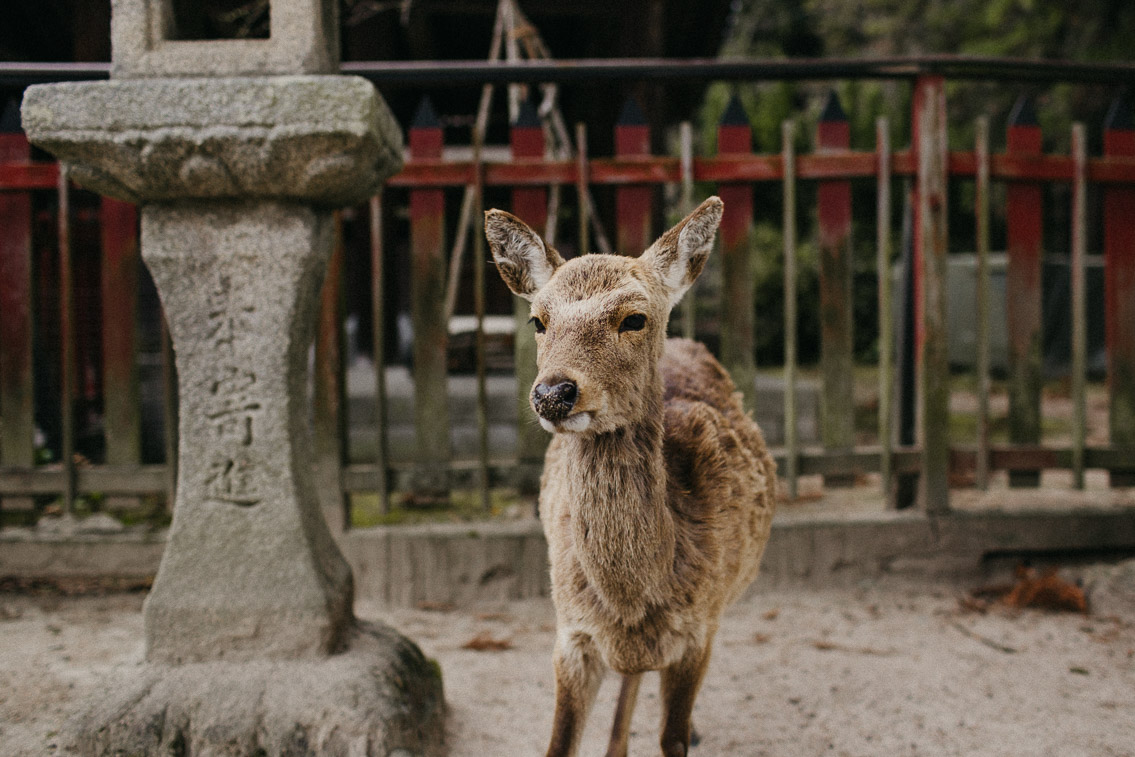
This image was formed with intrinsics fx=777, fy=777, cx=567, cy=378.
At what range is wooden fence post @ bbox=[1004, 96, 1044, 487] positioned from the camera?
11.9ft

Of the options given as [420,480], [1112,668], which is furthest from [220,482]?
[1112,668]

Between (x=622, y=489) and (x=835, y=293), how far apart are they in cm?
226

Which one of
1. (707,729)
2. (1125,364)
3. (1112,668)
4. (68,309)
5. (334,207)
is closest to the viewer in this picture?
(334,207)

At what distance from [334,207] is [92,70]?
3.67 ft

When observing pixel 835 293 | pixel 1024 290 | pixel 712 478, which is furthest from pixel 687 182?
pixel 712 478

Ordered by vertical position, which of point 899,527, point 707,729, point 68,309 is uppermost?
point 68,309

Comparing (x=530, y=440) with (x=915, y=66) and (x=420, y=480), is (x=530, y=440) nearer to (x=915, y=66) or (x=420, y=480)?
(x=420, y=480)

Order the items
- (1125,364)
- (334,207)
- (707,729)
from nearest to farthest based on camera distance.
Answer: (334,207) → (707,729) → (1125,364)

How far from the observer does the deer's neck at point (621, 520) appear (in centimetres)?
179

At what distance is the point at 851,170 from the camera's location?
356 cm

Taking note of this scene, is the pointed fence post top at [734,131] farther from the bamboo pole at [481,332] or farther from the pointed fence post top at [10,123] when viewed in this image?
the pointed fence post top at [10,123]

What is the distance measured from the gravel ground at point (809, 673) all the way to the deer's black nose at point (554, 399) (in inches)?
54.9

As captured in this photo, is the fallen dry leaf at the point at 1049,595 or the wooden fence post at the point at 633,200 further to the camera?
the wooden fence post at the point at 633,200

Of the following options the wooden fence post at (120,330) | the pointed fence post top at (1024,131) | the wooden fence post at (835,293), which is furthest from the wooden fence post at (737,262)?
the wooden fence post at (120,330)
